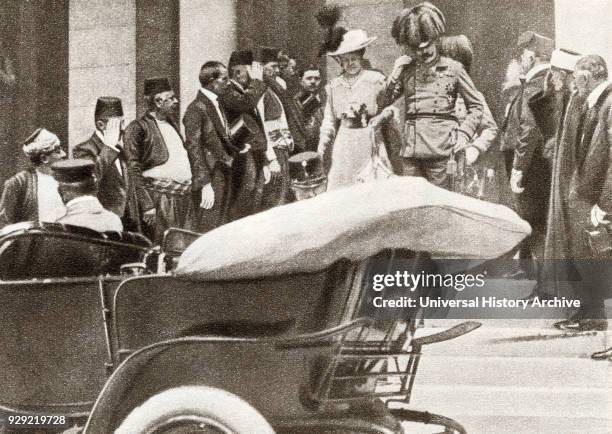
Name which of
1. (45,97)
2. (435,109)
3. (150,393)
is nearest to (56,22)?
(45,97)

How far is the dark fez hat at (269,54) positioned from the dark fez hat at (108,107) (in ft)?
2.26

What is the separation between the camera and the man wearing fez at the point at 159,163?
11.5ft

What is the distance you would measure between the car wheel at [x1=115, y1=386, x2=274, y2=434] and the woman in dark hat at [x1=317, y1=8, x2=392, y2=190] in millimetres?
1531

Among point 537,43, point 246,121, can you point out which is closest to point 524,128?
point 537,43

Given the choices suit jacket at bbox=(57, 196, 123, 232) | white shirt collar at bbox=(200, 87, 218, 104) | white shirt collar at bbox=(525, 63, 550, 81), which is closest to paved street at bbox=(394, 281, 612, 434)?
white shirt collar at bbox=(525, 63, 550, 81)

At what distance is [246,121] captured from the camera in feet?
11.6

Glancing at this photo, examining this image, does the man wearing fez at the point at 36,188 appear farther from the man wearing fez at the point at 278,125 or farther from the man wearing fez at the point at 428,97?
the man wearing fez at the point at 428,97

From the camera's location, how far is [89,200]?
2.96 metres

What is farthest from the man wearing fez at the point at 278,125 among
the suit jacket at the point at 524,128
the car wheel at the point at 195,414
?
the car wheel at the point at 195,414

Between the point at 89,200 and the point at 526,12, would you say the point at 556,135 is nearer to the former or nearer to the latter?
the point at 526,12

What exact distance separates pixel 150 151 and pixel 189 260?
59.4 inches

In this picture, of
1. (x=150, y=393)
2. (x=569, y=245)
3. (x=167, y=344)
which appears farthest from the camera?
(x=569, y=245)

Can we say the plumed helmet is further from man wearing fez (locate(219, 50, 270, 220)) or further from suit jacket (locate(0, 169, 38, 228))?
suit jacket (locate(0, 169, 38, 228))

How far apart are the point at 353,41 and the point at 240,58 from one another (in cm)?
50
